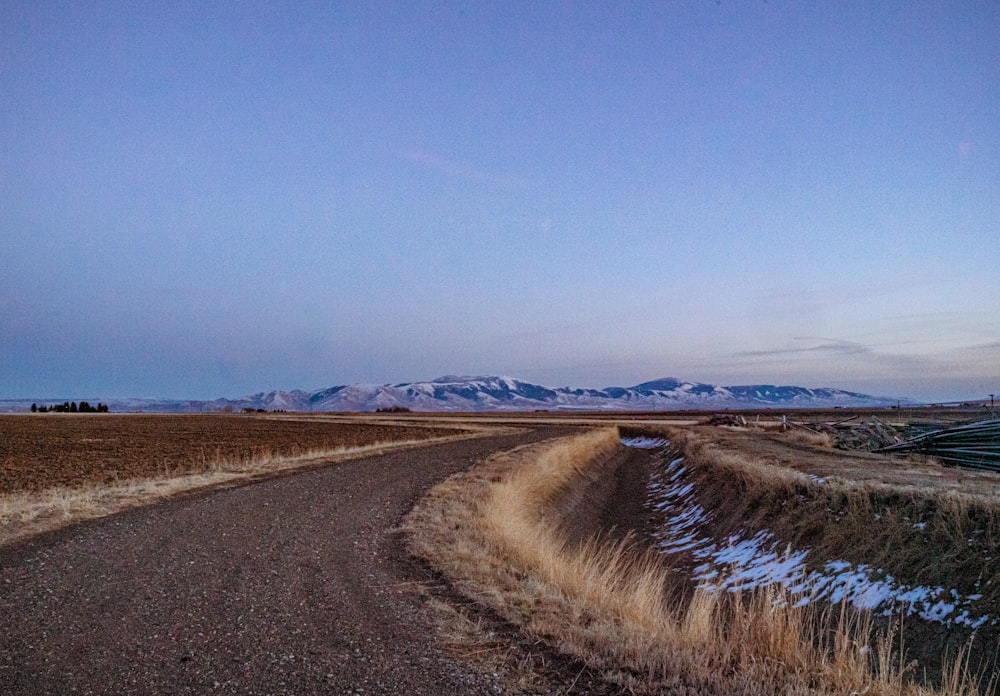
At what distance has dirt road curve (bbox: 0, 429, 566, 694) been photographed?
18.4 feet

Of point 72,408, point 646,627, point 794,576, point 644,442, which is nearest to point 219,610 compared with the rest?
point 646,627

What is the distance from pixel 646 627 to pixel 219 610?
16.9 ft

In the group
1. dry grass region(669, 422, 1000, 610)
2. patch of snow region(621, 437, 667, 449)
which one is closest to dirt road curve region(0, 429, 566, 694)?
dry grass region(669, 422, 1000, 610)

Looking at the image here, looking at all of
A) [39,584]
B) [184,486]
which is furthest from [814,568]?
[184,486]

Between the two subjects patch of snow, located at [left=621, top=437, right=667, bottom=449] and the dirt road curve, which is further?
patch of snow, located at [left=621, top=437, right=667, bottom=449]

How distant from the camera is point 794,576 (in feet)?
41.7

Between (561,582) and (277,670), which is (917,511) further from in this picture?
(277,670)

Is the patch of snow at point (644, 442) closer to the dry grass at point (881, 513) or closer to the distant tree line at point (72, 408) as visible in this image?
the dry grass at point (881, 513)

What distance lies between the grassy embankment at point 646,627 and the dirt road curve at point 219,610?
116 cm

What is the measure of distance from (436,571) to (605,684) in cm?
427

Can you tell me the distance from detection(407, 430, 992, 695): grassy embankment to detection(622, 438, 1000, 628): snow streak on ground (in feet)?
1.89

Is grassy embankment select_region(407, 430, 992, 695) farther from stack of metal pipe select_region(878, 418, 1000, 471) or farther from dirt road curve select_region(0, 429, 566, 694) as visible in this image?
stack of metal pipe select_region(878, 418, 1000, 471)

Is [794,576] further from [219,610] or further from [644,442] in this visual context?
[644,442]

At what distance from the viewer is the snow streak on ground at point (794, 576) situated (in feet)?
32.5
